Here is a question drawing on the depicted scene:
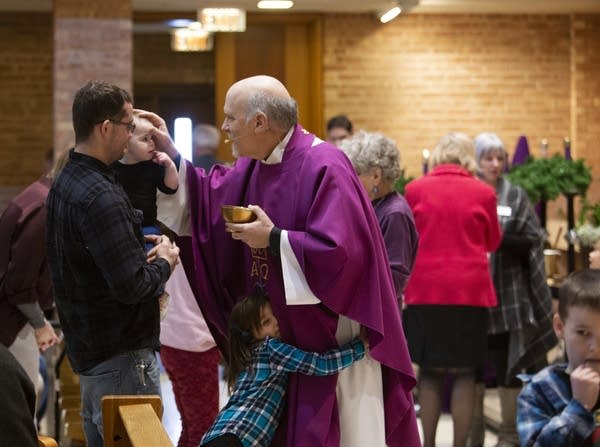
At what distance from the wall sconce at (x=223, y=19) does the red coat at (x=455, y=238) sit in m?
6.28

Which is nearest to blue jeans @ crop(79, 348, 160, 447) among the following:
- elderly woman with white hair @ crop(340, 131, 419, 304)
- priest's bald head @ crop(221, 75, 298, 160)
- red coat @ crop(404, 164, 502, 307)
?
priest's bald head @ crop(221, 75, 298, 160)

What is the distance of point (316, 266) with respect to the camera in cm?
338

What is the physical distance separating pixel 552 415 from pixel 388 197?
70.7 inches

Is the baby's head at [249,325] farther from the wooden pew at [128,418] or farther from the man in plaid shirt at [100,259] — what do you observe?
the wooden pew at [128,418]

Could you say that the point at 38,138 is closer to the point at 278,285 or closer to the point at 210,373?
the point at 210,373

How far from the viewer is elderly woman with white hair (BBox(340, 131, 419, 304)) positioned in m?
4.96

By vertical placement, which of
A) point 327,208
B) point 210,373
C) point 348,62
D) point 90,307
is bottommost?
point 210,373

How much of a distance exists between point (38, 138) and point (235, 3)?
3163 mm

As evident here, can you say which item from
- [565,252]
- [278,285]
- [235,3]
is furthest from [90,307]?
[235,3]

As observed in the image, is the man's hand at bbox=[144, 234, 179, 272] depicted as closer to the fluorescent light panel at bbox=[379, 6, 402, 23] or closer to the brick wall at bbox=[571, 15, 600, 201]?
the fluorescent light panel at bbox=[379, 6, 402, 23]

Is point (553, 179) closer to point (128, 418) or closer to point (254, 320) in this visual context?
point (254, 320)

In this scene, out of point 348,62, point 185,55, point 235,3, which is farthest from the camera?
point 185,55

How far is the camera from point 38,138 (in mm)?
13391

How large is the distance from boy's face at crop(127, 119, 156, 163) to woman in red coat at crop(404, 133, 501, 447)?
2324mm
